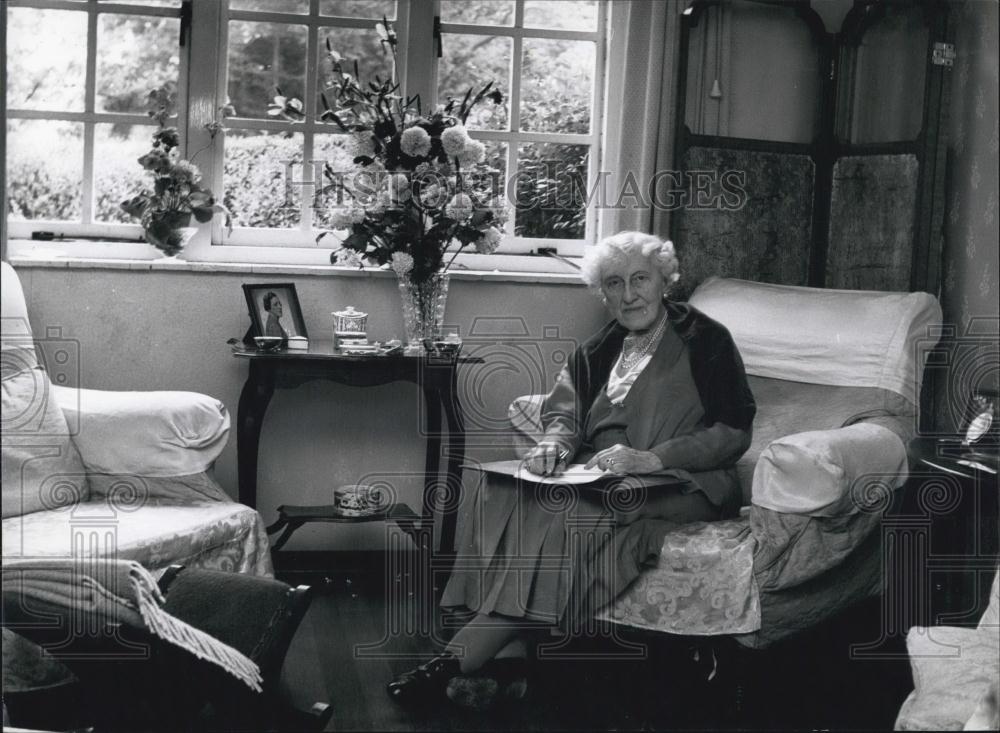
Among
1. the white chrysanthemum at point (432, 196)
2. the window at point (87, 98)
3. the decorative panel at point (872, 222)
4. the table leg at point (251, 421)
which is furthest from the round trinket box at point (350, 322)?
the decorative panel at point (872, 222)

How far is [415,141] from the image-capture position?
10.4ft

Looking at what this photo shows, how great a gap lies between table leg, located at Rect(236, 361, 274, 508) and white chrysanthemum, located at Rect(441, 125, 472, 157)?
2.71ft

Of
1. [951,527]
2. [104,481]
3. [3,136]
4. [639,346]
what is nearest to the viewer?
[3,136]

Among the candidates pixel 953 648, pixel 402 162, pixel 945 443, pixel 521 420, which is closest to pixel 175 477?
pixel 521 420

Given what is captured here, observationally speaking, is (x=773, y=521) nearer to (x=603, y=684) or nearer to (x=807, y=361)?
(x=603, y=684)

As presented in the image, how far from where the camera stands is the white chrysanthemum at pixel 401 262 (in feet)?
10.4

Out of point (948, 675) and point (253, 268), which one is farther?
point (253, 268)

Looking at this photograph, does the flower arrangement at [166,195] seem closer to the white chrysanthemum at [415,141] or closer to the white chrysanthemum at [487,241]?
the white chrysanthemum at [415,141]

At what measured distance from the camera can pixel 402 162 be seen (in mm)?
3240

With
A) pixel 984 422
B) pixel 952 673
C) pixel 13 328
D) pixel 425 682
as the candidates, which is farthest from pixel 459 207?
pixel 952 673

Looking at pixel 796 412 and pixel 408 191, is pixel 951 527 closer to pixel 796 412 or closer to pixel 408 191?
pixel 796 412

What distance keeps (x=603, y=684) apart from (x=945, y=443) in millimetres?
1081

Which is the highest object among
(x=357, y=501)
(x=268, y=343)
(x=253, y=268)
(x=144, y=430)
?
(x=253, y=268)

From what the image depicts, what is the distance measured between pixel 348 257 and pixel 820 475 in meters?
1.59
